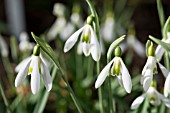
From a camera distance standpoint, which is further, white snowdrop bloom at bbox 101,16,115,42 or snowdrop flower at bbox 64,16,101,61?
white snowdrop bloom at bbox 101,16,115,42

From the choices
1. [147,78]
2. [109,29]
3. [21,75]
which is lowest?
[109,29]

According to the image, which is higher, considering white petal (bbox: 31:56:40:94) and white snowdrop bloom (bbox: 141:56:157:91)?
white petal (bbox: 31:56:40:94)

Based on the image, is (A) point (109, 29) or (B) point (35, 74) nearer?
(B) point (35, 74)

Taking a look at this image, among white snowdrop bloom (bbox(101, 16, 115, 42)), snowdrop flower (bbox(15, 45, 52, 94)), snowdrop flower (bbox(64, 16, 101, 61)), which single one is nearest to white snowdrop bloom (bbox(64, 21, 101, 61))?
snowdrop flower (bbox(64, 16, 101, 61))

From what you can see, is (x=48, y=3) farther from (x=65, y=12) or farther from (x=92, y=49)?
Result: (x=92, y=49)

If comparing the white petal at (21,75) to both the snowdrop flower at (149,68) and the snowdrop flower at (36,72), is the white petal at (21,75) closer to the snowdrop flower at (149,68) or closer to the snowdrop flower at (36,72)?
the snowdrop flower at (36,72)

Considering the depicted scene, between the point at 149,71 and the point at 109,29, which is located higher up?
the point at 149,71

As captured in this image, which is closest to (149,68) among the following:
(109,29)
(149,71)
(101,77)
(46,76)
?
(149,71)

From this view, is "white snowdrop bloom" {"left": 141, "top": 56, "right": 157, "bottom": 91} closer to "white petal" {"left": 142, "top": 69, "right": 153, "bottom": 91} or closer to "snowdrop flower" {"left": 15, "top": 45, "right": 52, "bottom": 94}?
"white petal" {"left": 142, "top": 69, "right": 153, "bottom": 91}

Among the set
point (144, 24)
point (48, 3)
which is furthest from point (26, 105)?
point (48, 3)

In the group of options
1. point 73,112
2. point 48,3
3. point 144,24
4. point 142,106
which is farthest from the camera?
point 48,3

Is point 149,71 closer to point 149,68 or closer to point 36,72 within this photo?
point 149,68
